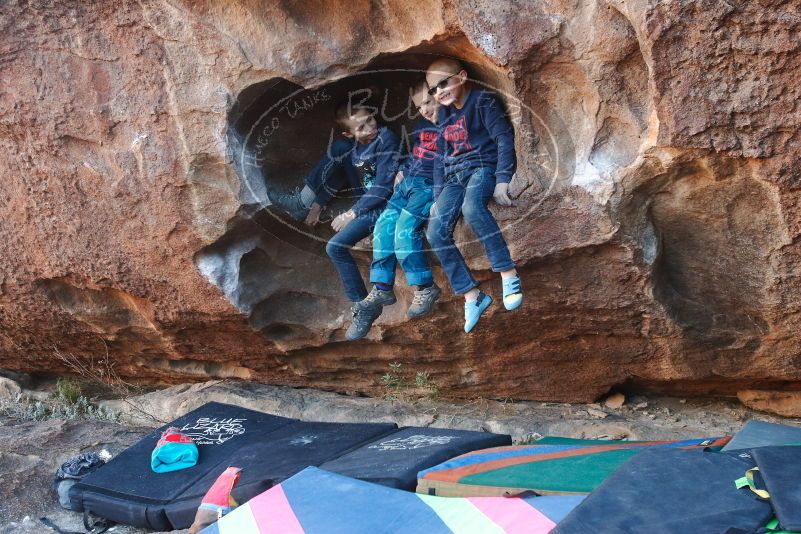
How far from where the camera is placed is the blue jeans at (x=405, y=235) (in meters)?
3.40

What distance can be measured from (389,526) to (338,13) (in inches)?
83.2

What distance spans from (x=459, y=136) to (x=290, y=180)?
1.02 m

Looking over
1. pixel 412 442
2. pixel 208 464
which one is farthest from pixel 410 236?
pixel 208 464

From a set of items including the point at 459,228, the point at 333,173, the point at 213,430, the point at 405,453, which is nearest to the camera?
the point at 405,453

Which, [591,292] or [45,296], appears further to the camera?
[45,296]

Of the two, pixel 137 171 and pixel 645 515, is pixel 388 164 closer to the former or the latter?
pixel 137 171

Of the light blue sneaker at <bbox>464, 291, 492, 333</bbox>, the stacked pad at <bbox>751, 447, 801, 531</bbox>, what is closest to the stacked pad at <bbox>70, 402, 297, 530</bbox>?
the light blue sneaker at <bbox>464, 291, 492, 333</bbox>

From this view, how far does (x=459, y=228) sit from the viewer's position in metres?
3.60

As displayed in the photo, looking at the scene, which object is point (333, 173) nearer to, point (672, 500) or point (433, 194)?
point (433, 194)

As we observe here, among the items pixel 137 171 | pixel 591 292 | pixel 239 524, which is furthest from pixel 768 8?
pixel 137 171

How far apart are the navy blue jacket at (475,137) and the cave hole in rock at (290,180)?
4.7 inches

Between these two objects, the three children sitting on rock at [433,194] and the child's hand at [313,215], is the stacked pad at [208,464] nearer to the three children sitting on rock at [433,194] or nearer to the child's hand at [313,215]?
the three children sitting on rock at [433,194]

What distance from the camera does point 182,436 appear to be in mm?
3512

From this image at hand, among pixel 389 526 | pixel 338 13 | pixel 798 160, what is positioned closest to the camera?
pixel 389 526
